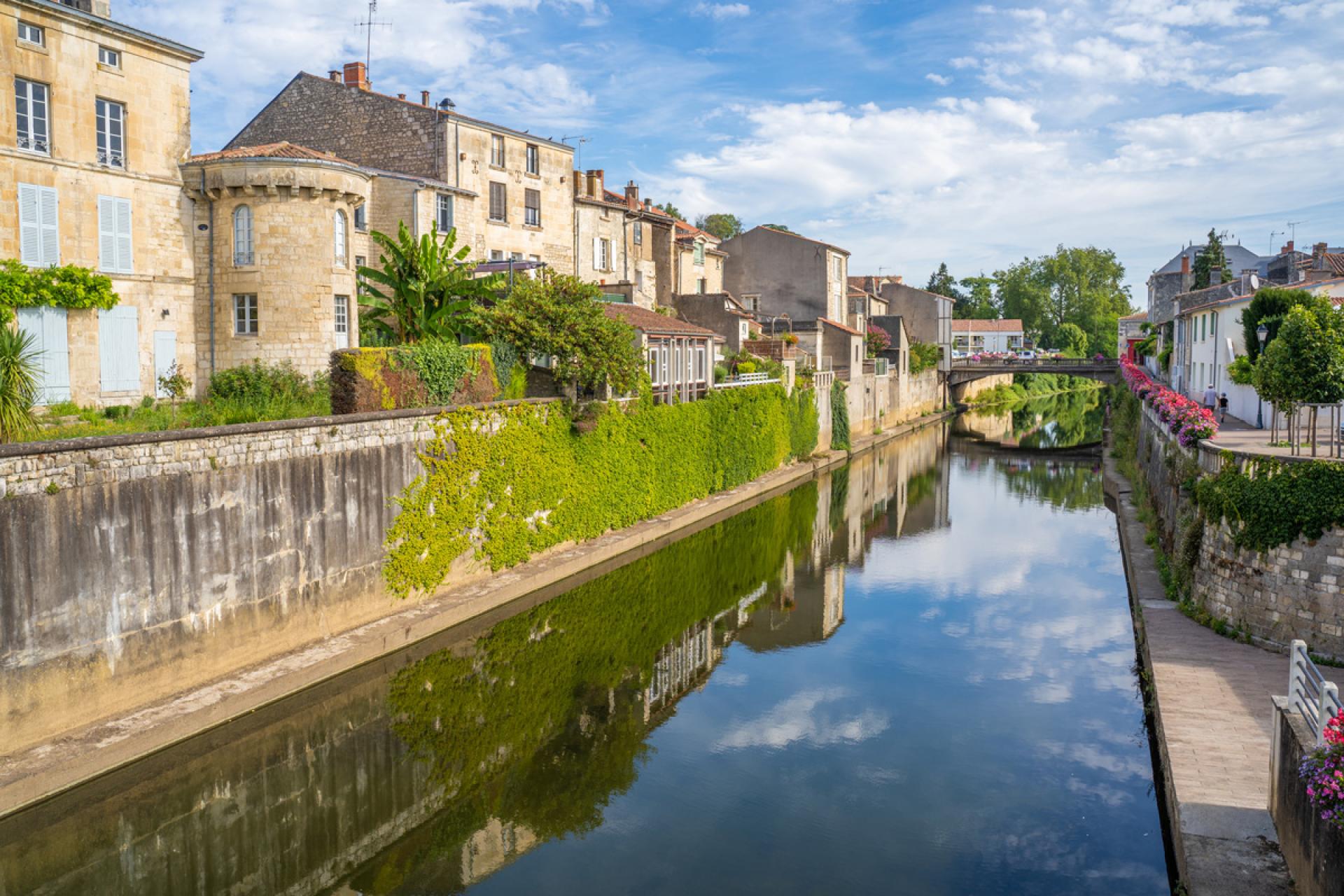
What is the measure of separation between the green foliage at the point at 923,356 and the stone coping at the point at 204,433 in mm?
50208

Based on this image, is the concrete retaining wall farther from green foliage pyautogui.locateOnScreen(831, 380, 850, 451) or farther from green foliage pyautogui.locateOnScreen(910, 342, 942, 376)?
green foliage pyautogui.locateOnScreen(910, 342, 942, 376)

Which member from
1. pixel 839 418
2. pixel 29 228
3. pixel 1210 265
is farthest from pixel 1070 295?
pixel 29 228

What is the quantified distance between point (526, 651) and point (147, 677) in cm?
596

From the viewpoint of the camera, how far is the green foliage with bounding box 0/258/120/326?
61.3 ft

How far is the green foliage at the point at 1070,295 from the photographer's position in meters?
111

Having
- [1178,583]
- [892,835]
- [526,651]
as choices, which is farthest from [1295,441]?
[526,651]

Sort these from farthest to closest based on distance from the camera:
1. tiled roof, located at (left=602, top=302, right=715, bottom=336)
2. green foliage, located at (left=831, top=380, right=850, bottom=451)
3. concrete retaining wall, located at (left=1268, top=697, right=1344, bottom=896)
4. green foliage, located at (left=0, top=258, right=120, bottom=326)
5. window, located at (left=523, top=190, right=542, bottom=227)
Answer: green foliage, located at (left=831, top=380, right=850, bottom=451) → window, located at (left=523, top=190, right=542, bottom=227) → tiled roof, located at (left=602, top=302, right=715, bottom=336) → green foliage, located at (left=0, top=258, right=120, bottom=326) → concrete retaining wall, located at (left=1268, top=697, right=1344, bottom=896)

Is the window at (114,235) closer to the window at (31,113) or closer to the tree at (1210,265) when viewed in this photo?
the window at (31,113)

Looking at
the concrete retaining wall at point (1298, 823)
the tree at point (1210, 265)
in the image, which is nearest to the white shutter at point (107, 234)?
the concrete retaining wall at point (1298, 823)

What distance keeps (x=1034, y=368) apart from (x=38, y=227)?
58.8 meters

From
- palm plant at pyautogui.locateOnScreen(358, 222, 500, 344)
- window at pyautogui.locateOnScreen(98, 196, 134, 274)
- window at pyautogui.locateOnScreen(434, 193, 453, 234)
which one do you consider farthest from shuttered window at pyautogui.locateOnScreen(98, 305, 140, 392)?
window at pyautogui.locateOnScreen(434, 193, 453, 234)

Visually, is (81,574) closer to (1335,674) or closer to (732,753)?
(732,753)

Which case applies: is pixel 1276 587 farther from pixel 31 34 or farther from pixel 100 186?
pixel 31 34

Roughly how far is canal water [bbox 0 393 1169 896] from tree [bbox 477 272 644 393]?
16.1ft
